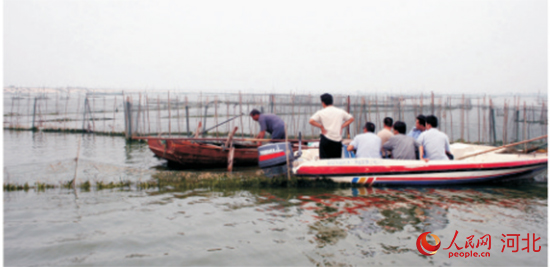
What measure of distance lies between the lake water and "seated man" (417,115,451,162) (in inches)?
23.5

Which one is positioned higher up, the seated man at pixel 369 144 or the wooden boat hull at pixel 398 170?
the seated man at pixel 369 144

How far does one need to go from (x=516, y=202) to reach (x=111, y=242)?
5.73m

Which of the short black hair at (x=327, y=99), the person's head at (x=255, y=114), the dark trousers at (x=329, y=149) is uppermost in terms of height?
the short black hair at (x=327, y=99)

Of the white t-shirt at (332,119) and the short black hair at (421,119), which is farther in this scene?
the short black hair at (421,119)

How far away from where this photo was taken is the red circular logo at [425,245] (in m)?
4.13

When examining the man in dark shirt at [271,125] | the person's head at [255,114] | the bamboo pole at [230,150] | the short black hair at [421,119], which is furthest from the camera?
the man in dark shirt at [271,125]

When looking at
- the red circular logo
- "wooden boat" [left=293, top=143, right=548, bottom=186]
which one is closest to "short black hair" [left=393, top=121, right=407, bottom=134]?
"wooden boat" [left=293, top=143, right=548, bottom=186]

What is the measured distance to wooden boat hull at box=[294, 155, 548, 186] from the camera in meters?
6.96

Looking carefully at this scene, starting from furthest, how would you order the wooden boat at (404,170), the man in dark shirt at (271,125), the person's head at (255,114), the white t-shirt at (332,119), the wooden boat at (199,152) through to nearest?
the wooden boat at (199,152), the man in dark shirt at (271,125), the person's head at (255,114), the wooden boat at (404,170), the white t-shirt at (332,119)

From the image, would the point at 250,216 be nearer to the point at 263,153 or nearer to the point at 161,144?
the point at 263,153

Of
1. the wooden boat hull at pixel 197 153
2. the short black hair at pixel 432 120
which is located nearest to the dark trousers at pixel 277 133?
the wooden boat hull at pixel 197 153

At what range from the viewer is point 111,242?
4.38 meters

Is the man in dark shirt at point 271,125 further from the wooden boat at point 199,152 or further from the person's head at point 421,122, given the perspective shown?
the person's head at point 421,122

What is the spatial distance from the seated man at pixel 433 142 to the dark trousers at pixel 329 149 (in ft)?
4.70
